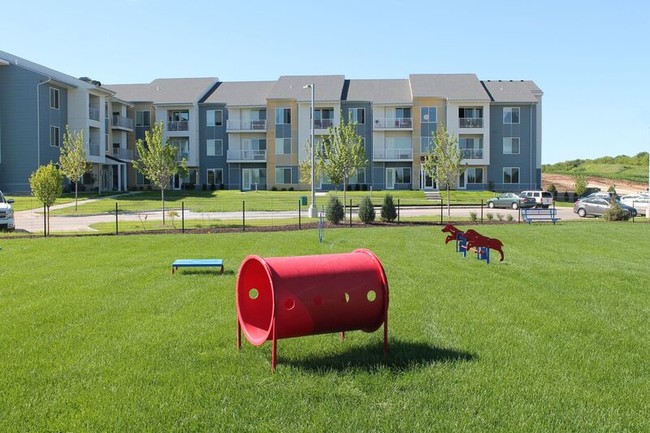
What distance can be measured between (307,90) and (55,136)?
78.1 ft

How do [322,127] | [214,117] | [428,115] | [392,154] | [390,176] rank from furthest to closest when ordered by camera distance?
[214,117]
[390,176]
[392,154]
[322,127]
[428,115]

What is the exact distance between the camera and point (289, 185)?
206ft

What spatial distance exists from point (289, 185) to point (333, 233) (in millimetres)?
38980

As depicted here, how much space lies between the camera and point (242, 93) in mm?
65750

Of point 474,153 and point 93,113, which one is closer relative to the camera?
point 93,113

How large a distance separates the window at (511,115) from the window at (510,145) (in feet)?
5.33

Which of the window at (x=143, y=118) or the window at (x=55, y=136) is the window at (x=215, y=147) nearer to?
the window at (x=143, y=118)

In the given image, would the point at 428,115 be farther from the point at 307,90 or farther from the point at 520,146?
the point at 307,90

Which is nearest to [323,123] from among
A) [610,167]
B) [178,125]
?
[178,125]

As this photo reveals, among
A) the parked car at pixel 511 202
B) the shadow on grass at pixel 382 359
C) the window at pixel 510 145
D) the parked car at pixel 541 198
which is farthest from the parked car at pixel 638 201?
the shadow on grass at pixel 382 359

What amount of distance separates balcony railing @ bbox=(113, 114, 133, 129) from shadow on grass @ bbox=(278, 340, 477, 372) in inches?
2284

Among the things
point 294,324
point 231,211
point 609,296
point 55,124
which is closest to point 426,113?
point 231,211

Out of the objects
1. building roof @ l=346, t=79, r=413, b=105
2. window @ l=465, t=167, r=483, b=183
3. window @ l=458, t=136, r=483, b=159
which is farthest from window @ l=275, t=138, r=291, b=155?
window @ l=465, t=167, r=483, b=183

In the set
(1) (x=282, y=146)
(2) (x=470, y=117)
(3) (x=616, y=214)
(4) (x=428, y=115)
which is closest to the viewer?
(3) (x=616, y=214)
